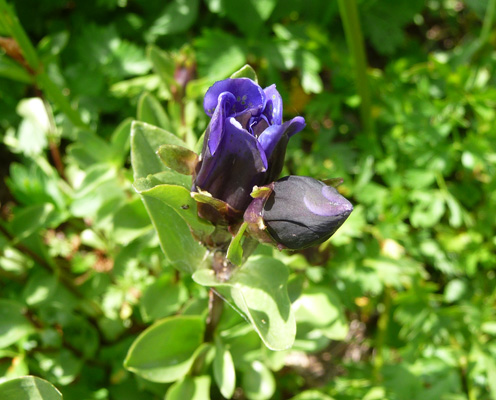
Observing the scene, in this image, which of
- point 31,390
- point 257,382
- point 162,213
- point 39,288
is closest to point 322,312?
point 257,382

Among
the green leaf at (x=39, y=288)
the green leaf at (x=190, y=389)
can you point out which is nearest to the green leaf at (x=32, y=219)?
the green leaf at (x=39, y=288)

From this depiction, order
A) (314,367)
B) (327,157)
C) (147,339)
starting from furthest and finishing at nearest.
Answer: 1. (314,367)
2. (327,157)
3. (147,339)

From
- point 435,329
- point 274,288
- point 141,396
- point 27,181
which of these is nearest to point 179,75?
point 27,181

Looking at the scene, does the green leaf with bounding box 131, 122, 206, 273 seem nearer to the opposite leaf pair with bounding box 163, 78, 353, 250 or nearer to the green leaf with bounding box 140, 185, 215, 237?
the green leaf with bounding box 140, 185, 215, 237

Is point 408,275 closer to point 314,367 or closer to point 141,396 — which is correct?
point 314,367

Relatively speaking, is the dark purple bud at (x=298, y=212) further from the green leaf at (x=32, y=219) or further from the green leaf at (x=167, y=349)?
the green leaf at (x=32, y=219)

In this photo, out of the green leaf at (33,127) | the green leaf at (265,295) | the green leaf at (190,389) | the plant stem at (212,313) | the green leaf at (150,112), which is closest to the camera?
the green leaf at (265,295)
